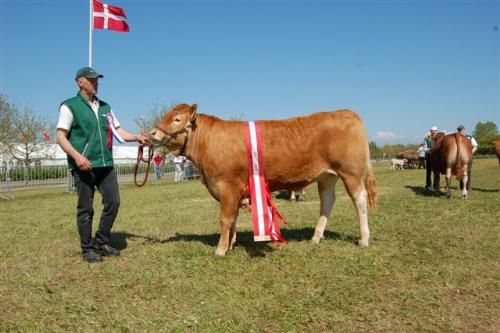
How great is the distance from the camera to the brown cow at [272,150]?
564 centimetres

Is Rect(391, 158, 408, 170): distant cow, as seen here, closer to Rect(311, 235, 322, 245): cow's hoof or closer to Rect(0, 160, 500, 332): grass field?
Rect(0, 160, 500, 332): grass field

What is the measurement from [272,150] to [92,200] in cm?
256

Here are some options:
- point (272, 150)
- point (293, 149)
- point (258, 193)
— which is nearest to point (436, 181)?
point (293, 149)

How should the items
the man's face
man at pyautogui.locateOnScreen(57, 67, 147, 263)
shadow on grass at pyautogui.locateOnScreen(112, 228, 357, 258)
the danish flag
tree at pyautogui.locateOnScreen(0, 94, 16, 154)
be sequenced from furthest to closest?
1. tree at pyautogui.locateOnScreen(0, 94, 16, 154)
2. the danish flag
3. shadow on grass at pyautogui.locateOnScreen(112, 228, 357, 258)
4. the man's face
5. man at pyautogui.locateOnScreen(57, 67, 147, 263)

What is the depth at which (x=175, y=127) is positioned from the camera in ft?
18.7

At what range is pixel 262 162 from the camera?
18.4 feet

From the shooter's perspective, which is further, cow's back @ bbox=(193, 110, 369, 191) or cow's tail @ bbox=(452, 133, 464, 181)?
cow's tail @ bbox=(452, 133, 464, 181)

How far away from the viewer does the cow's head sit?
18.7 ft

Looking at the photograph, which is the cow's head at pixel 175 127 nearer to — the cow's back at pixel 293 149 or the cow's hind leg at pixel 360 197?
the cow's back at pixel 293 149

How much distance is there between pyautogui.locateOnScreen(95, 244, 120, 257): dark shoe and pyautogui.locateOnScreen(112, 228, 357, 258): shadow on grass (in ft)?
1.50

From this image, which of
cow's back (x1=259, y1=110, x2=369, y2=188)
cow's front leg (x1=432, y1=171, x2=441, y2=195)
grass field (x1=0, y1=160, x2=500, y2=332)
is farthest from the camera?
cow's front leg (x1=432, y1=171, x2=441, y2=195)

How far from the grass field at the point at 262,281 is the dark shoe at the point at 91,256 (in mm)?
124

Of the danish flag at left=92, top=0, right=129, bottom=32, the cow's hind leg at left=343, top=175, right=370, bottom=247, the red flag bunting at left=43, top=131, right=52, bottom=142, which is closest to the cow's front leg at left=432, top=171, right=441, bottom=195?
the cow's hind leg at left=343, top=175, right=370, bottom=247

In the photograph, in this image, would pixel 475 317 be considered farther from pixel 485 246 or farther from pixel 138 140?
pixel 138 140
